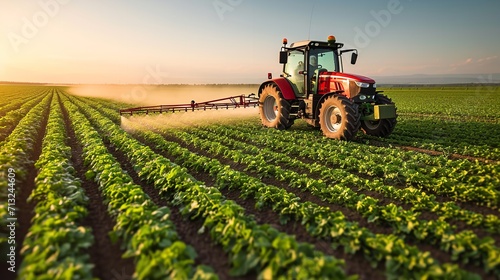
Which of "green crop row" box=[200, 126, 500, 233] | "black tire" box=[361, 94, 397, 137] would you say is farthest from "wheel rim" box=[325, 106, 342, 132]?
"black tire" box=[361, 94, 397, 137]

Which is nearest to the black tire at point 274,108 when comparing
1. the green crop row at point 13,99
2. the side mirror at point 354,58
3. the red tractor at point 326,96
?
the red tractor at point 326,96

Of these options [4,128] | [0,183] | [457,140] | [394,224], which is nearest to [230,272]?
[394,224]

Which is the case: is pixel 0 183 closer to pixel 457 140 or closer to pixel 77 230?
pixel 77 230

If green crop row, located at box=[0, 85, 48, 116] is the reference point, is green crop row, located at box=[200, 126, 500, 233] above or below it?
below

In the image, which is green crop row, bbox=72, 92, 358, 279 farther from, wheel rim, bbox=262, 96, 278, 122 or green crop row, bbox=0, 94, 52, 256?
wheel rim, bbox=262, 96, 278, 122

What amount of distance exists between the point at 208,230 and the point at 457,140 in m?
9.90

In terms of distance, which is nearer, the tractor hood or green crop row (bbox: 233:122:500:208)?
green crop row (bbox: 233:122:500:208)

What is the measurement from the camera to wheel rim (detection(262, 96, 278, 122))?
1279 centimetres

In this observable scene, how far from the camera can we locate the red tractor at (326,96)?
29.8ft

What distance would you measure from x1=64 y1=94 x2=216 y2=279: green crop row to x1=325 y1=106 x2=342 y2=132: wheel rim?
669 cm

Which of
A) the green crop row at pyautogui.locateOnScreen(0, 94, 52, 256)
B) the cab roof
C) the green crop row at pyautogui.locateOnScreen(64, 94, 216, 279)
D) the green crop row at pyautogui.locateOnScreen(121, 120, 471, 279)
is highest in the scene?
the cab roof

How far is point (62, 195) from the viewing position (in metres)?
4.80

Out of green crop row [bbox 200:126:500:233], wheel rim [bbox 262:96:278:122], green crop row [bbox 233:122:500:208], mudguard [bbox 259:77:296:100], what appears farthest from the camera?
wheel rim [bbox 262:96:278:122]

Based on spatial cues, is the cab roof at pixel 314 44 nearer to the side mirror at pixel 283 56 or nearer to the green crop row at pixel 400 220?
the side mirror at pixel 283 56
